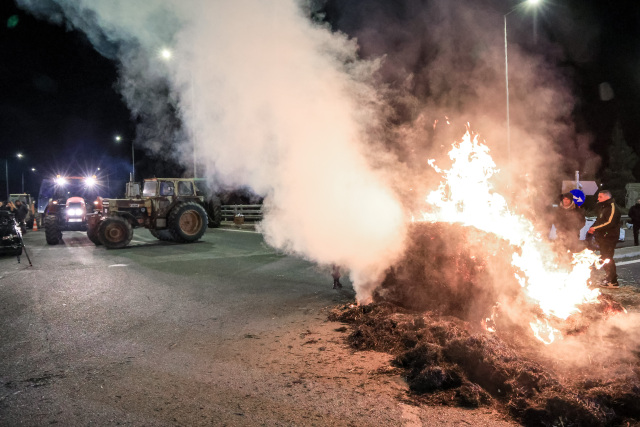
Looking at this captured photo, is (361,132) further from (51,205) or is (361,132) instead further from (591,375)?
(51,205)

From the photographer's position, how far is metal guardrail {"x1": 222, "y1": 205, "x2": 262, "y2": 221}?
83.8ft

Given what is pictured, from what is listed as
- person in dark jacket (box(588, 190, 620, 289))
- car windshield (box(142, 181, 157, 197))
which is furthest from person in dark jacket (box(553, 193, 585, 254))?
car windshield (box(142, 181, 157, 197))

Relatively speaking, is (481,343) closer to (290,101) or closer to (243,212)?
(290,101)

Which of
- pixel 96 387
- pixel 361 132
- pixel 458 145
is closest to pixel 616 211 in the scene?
pixel 458 145

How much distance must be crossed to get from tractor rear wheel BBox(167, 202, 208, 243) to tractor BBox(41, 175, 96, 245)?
4558mm

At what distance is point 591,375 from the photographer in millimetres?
3879

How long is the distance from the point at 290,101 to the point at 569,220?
6830mm

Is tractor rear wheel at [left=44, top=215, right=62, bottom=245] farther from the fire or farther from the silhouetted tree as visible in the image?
the silhouetted tree

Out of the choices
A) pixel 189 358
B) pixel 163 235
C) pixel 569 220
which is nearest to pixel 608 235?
pixel 569 220

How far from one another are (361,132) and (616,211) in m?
5.10

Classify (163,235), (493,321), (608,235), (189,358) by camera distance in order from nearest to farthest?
1. (189,358)
2. (493,321)
3. (608,235)
4. (163,235)

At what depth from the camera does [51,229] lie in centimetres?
1598

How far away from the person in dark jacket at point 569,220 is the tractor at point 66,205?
638 inches

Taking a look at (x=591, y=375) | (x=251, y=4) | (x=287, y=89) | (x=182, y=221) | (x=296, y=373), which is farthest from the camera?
(x=182, y=221)
